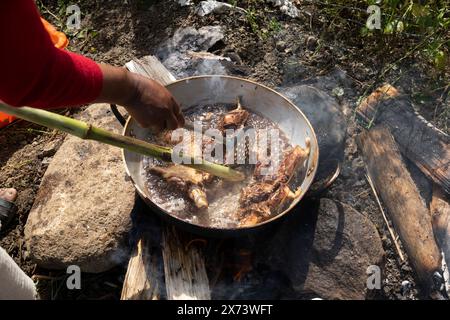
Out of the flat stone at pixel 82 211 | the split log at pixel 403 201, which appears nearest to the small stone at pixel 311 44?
the split log at pixel 403 201

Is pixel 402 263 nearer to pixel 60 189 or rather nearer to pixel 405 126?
pixel 405 126

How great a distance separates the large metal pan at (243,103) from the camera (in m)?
3.05

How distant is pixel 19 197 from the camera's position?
147 inches

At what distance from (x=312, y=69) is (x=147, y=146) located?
7.47ft

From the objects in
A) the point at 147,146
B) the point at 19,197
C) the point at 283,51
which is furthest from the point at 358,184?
the point at 19,197

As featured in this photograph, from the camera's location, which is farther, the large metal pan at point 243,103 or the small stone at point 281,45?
the small stone at point 281,45

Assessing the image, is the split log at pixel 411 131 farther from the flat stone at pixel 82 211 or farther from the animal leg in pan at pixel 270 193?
the flat stone at pixel 82 211

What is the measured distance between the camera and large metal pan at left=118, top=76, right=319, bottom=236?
305 centimetres

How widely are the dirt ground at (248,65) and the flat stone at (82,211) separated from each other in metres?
0.23

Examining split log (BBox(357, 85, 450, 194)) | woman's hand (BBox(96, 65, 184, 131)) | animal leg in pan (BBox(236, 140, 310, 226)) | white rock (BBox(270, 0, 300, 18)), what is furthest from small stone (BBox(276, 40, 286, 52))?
woman's hand (BBox(96, 65, 184, 131))

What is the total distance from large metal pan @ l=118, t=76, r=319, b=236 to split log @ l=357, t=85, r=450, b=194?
0.99 m

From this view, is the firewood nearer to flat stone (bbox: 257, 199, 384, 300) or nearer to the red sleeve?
flat stone (bbox: 257, 199, 384, 300)

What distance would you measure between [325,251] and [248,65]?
2083mm

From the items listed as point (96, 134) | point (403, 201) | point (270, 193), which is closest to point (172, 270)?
point (270, 193)
